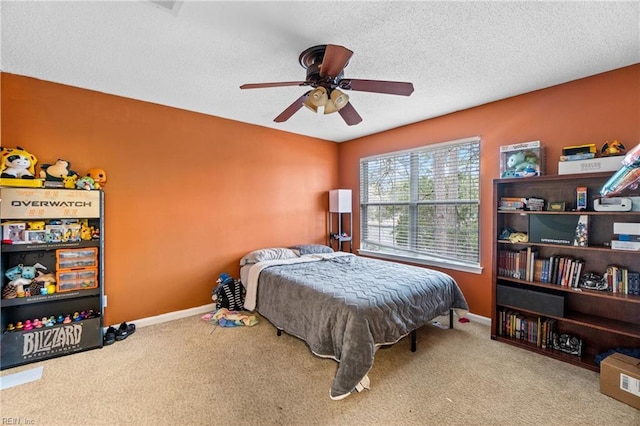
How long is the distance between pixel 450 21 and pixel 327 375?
8.75ft

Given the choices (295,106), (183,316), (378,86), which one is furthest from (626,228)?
(183,316)

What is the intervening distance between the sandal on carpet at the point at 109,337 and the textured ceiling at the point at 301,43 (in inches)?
95.3

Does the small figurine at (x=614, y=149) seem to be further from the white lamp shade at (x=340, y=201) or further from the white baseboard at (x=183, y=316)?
the white lamp shade at (x=340, y=201)

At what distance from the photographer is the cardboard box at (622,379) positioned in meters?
1.83

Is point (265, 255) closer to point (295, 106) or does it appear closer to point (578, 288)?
point (295, 106)

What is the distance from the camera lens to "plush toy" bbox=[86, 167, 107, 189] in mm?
2738

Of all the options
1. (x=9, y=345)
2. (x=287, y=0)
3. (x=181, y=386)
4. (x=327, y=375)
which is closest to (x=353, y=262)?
(x=327, y=375)

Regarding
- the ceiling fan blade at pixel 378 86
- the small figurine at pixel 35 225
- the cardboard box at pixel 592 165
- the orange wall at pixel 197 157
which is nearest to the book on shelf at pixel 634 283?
the cardboard box at pixel 592 165

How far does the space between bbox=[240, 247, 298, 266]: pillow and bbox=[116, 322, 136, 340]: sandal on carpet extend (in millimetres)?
1314

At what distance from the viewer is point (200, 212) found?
3.49 m

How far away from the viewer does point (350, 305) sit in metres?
2.11

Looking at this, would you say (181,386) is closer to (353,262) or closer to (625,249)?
(353,262)

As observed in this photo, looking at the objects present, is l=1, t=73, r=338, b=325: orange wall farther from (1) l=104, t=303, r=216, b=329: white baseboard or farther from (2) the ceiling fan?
(2) the ceiling fan

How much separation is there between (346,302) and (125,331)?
234 centimetres
